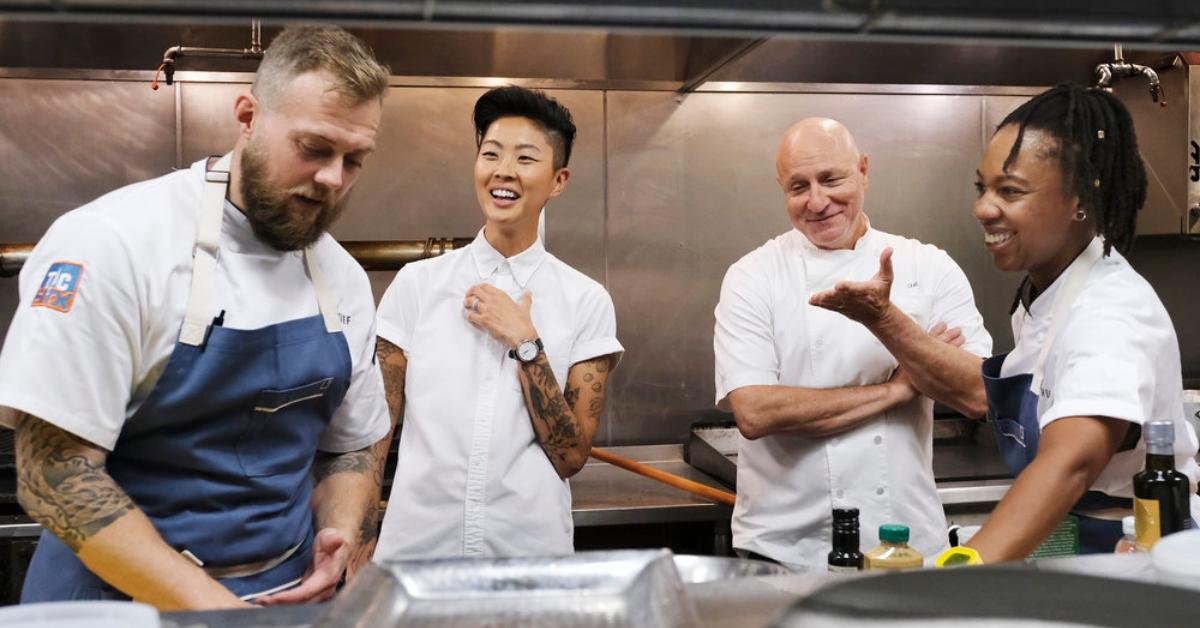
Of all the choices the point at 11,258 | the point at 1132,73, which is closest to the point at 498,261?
the point at 11,258

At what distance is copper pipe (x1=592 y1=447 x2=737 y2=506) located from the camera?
2705mm

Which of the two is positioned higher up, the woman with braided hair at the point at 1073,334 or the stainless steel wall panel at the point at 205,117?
the stainless steel wall panel at the point at 205,117

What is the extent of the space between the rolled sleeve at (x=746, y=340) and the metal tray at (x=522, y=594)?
1.50 metres

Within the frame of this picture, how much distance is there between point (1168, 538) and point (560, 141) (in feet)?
5.51

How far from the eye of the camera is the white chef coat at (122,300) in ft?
4.08

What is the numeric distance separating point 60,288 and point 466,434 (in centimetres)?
101

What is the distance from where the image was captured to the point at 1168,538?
924 mm

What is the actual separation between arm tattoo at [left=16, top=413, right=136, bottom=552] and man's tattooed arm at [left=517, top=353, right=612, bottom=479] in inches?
38.4

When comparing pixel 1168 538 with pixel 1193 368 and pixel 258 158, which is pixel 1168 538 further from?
pixel 1193 368

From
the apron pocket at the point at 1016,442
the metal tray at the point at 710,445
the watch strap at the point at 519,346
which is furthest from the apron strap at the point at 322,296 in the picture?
the metal tray at the point at 710,445

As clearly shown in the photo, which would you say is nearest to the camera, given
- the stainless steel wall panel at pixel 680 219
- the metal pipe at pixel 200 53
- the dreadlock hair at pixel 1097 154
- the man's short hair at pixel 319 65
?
the man's short hair at pixel 319 65

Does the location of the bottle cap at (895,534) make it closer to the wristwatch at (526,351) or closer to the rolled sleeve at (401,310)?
the wristwatch at (526,351)

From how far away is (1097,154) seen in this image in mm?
1600

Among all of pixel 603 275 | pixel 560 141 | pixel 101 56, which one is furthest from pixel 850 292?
pixel 101 56
